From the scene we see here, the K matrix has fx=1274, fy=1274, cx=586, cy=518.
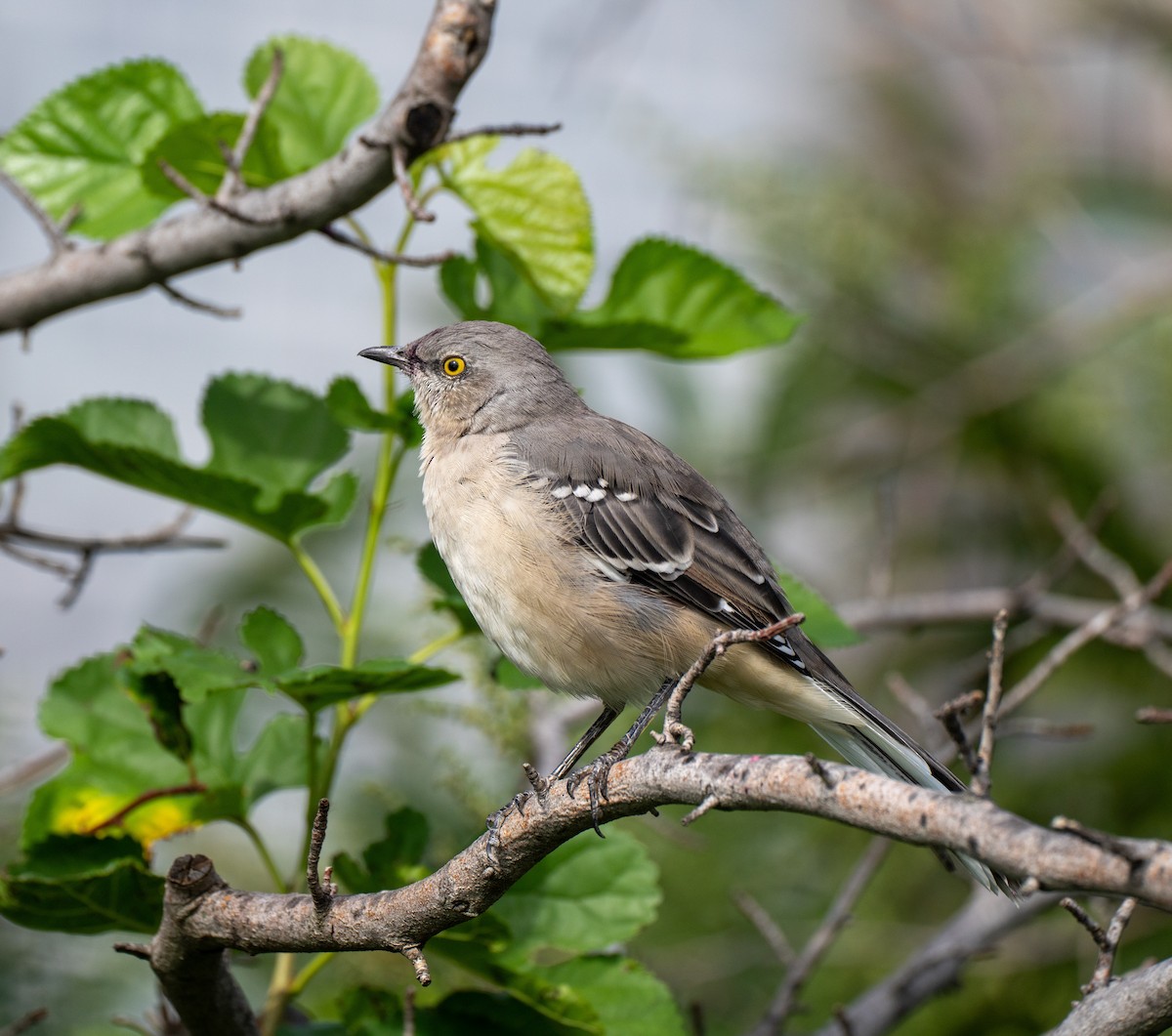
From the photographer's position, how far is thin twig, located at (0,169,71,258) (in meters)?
3.27

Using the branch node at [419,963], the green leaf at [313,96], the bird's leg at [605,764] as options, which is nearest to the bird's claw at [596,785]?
the bird's leg at [605,764]

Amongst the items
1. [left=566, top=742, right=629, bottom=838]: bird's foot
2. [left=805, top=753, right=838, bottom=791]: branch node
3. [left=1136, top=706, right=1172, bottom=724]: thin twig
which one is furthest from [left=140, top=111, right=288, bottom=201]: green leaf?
[left=1136, top=706, right=1172, bottom=724]: thin twig

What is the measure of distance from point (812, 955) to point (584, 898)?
0.90 m

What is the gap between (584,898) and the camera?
10.1 ft

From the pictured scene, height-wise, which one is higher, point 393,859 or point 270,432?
point 270,432

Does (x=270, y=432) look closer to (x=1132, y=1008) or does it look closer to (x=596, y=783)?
(x=596, y=783)

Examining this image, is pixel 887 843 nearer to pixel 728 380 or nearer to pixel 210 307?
pixel 210 307

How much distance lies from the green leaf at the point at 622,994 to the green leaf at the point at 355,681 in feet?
2.71

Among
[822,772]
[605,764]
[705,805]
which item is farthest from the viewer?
[605,764]

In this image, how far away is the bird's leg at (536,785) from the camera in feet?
7.86

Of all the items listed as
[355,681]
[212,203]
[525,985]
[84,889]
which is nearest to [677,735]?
[355,681]

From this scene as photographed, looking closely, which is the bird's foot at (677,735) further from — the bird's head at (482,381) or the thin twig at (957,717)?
the bird's head at (482,381)

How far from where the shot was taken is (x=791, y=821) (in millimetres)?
5504

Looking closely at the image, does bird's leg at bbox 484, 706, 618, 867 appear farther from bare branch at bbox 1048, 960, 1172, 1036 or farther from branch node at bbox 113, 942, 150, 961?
bare branch at bbox 1048, 960, 1172, 1036
